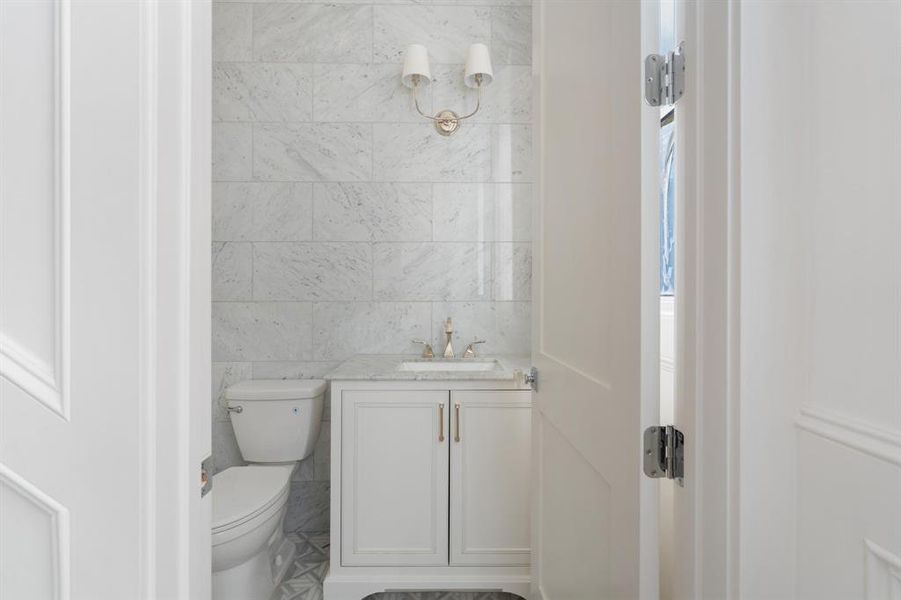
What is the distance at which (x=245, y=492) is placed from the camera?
5.28 feet

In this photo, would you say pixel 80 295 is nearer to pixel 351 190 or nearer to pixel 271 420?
pixel 271 420

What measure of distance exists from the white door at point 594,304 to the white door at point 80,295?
68 centimetres

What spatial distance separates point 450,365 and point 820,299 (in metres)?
1.64

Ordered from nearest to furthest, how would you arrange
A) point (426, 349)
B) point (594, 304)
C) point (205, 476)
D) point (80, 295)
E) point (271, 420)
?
point (80, 295) → point (205, 476) → point (594, 304) → point (271, 420) → point (426, 349)

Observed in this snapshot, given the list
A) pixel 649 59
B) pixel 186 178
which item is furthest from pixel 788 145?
pixel 186 178

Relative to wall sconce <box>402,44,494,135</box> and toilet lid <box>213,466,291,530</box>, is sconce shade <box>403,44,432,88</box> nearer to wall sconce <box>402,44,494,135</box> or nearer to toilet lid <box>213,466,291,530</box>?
wall sconce <box>402,44,494,135</box>

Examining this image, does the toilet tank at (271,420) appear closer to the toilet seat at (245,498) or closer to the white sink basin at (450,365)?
the toilet seat at (245,498)

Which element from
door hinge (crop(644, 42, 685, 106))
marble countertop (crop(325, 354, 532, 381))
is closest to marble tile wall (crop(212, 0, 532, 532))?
marble countertop (crop(325, 354, 532, 381))

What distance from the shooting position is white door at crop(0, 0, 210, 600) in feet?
1.80

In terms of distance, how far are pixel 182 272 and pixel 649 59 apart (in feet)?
2.46

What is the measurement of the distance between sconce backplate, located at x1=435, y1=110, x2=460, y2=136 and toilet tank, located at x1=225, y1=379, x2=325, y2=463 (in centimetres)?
133

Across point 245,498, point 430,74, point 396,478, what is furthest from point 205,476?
point 430,74

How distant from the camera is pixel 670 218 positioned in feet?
4.18

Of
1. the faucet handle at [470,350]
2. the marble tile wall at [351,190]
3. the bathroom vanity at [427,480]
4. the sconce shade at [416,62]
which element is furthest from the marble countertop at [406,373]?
the sconce shade at [416,62]
